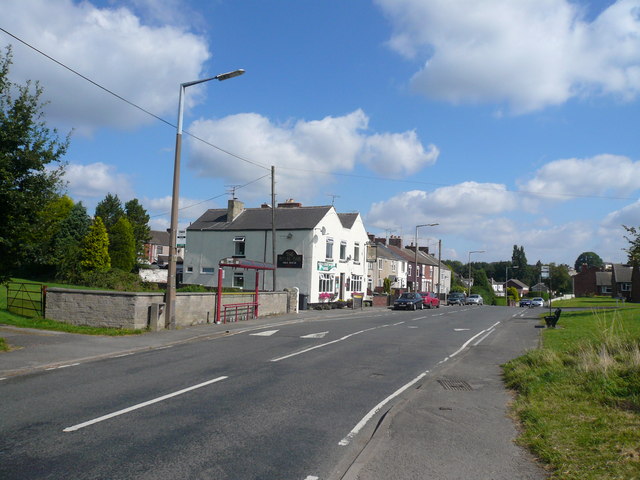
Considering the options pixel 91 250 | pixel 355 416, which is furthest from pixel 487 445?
pixel 91 250

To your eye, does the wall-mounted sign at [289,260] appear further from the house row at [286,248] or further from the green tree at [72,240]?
the green tree at [72,240]

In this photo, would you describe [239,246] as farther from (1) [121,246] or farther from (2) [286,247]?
(1) [121,246]

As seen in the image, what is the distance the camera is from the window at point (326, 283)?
43594 millimetres

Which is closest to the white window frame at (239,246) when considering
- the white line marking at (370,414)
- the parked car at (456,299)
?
the parked car at (456,299)

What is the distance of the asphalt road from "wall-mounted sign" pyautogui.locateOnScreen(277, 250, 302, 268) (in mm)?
26998

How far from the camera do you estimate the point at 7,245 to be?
13.6 m

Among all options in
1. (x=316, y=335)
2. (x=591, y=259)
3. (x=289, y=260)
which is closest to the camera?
(x=316, y=335)

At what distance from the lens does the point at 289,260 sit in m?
42.5

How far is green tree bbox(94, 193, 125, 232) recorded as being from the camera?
228 ft

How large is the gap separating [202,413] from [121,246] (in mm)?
48694

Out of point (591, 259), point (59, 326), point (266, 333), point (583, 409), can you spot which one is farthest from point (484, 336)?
point (591, 259)

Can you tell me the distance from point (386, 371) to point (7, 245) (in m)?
10.0

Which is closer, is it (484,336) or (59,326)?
(59,326)

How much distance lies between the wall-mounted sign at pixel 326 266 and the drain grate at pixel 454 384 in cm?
3132
